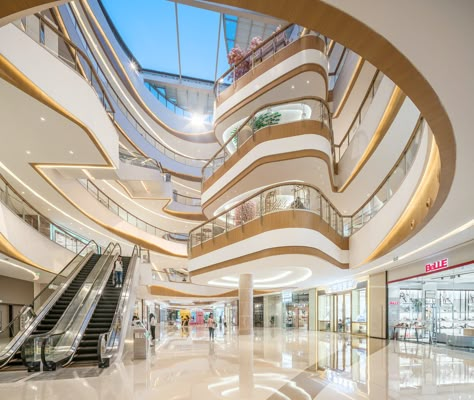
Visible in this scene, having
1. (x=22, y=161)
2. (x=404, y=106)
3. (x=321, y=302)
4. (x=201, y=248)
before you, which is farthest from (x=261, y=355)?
(x=321, y=302)

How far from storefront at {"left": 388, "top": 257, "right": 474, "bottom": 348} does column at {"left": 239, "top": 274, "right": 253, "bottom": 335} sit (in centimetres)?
560

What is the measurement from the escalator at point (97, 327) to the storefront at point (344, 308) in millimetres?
11011

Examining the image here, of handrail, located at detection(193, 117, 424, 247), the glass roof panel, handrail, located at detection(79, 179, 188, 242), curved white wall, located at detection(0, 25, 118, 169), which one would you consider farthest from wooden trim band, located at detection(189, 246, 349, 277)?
the glass roof panel

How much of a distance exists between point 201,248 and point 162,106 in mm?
24703

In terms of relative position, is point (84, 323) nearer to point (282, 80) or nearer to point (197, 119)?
point (282, 80)

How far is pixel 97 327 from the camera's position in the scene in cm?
974

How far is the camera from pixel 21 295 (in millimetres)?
16844

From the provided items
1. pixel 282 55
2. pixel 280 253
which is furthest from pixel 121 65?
pixel 280 253

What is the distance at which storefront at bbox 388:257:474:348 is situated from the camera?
11.5 metres

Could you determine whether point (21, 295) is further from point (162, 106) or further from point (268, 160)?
point (162, 106)

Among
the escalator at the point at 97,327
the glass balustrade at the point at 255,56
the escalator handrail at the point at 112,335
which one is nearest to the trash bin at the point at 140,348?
the escalator handrail at the point at 112,335

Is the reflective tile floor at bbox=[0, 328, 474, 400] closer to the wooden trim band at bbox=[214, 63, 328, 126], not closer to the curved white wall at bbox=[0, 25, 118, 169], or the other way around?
the curved white wall at bbox=[0, 25, 118, 169]

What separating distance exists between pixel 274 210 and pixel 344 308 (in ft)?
35.6

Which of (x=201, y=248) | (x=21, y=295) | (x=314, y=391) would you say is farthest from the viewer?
(x=21, y=295)
